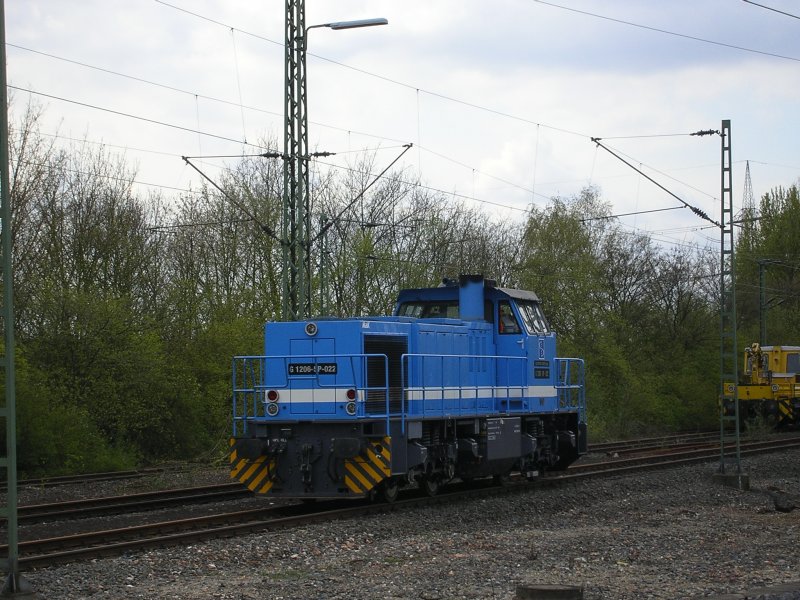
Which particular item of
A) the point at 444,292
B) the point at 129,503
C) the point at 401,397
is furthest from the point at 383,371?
the point at 129,503

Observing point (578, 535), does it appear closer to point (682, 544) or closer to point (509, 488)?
point (682, 544)

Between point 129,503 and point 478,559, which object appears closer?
point 478,559

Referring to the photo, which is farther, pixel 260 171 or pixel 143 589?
pixel 260 171

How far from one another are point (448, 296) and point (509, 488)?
339 centimetres

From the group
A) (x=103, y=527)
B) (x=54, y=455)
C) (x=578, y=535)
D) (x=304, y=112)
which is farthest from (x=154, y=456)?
(x=578, y=535)

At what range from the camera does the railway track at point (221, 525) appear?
1022 cm

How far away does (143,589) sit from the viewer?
8.48 meters

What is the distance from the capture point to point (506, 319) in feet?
55.4

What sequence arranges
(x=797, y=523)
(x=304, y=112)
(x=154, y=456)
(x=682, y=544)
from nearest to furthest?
(x=682, y=544) → (x=797, y=523) → (x=304, y=112) → (x=154, y=456)

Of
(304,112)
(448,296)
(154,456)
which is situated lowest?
(154,456)

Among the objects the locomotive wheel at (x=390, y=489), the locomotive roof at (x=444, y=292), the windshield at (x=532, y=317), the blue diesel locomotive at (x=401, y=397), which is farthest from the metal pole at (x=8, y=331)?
the windshield at (x=532, y=317)

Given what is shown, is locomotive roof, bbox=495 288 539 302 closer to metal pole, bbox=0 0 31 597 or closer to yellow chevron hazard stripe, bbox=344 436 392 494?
yellow chevron hazard stripe, bbox=344 436 392 494

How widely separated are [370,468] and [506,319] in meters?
4.54

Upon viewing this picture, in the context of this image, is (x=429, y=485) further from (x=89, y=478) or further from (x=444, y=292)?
(x=89, y=478)
